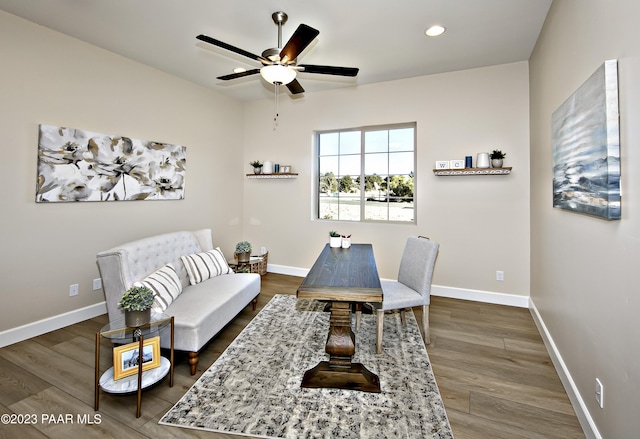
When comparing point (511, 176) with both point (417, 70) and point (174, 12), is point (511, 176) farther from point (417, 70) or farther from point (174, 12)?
point (174, 12)

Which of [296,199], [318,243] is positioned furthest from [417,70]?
[318,243]

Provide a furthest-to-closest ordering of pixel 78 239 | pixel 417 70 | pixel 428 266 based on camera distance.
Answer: pixel 417 70 → pixel 78 239 → pixel 428 266

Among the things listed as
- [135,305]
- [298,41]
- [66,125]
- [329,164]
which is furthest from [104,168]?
[329,164]

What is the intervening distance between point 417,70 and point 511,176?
5.90ft

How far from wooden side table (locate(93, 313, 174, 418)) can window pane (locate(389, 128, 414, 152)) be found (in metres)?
3.58

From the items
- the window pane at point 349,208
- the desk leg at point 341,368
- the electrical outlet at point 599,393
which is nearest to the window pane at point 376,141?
the window pane at point 349,208

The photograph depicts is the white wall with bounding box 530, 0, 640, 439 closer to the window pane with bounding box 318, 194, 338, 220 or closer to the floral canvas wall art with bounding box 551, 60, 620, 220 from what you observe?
the floral canvas wall art with bounding box 551, 60, 620, 220

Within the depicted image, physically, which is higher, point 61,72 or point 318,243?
point 61,72

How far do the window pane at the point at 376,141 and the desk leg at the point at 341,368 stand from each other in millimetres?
2967

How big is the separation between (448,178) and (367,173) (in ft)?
3.82

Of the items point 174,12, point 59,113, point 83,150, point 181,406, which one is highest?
point 174,12

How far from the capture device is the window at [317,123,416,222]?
13.7ft

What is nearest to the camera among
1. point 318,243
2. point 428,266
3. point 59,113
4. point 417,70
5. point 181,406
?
point 181,406

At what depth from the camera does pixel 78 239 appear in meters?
3.06
